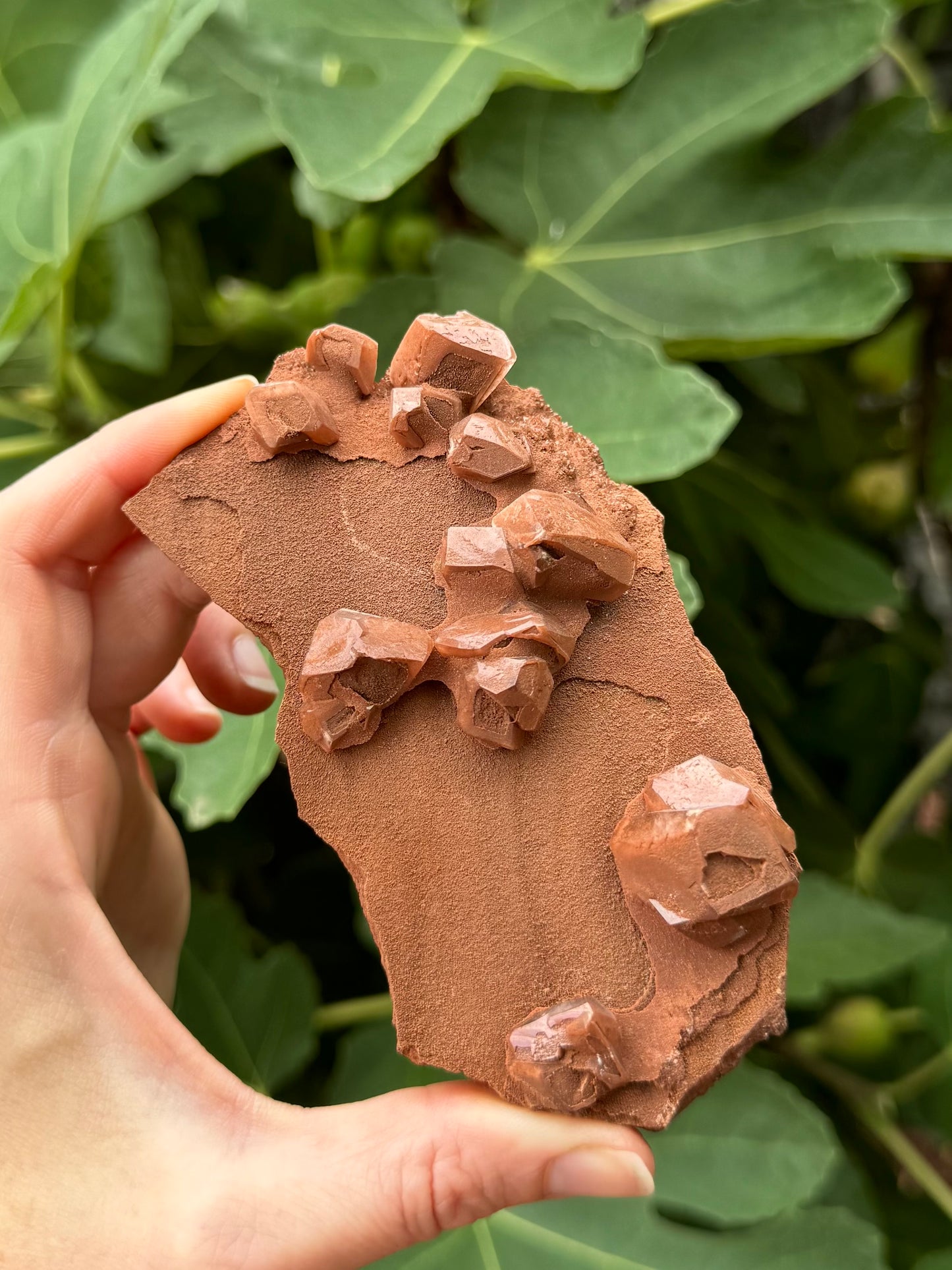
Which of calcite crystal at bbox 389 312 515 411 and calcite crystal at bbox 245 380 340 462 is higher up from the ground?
calcite crystal at bbox 389 312 515 411

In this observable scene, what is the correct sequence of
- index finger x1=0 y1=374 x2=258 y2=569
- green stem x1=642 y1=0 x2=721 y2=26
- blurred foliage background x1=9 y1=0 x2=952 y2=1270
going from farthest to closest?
1. green stem x1=642 y1=0 x2=721 y2=26
2. blurred foliage background x1=9 y1=0 x2=952 y2=1270
3. index finger x1=0 y1=374 x2=258 y2=569

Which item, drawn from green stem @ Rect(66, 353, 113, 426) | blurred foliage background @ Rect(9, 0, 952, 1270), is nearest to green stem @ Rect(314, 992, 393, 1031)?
blurred foliage background @ Rect(9, 0, 952, 1270)

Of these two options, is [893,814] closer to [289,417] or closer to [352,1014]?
[352,1014]

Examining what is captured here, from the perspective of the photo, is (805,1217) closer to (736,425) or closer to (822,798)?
(822,798)

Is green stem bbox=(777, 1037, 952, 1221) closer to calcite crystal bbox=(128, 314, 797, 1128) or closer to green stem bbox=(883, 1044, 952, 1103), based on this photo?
green stem bbox=(883, 1044, 952, 1103)

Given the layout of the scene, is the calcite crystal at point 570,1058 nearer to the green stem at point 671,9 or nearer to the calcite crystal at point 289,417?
the calcite crystal at point 289,417
